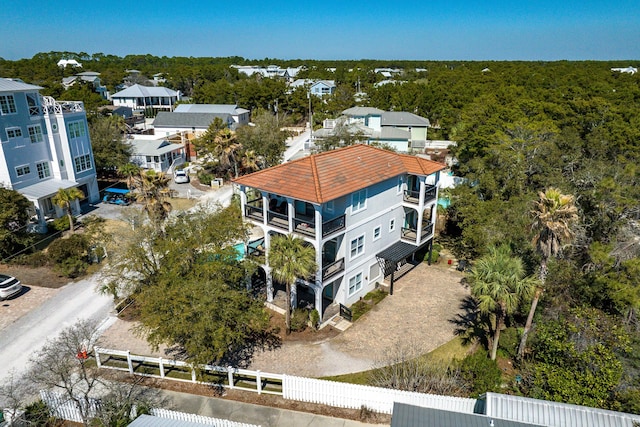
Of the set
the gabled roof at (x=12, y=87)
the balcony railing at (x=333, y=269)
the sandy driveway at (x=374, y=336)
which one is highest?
the gabled roof at (x=12, y=87)

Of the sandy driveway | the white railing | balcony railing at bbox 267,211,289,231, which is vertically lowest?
the sandy driveway

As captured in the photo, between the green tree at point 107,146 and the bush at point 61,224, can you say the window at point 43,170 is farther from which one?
the green tree at point 107,146

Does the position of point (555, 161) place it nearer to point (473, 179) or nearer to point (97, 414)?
point (473, 179)

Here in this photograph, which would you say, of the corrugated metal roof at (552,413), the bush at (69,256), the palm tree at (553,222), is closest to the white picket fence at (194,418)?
the corrugated metal roof at (552,413)

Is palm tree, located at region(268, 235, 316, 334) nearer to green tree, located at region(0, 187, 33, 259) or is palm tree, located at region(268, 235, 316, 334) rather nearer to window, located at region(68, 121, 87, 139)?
green tree, located at region(0, 187, 33, 259)

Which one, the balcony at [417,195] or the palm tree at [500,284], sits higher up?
the balcony at [417,195]

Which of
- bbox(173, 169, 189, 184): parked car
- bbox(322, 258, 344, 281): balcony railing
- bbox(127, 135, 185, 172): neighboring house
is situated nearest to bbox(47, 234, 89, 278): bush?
bbox(322, 258, 344, 281): balcony railing

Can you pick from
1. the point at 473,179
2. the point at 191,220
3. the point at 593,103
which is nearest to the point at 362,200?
the point at 191,220
